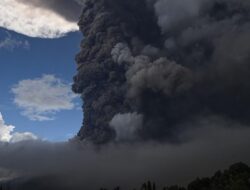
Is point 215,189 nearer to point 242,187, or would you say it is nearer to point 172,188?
point 242,187

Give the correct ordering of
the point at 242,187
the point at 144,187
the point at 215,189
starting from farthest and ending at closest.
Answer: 1. the point at 144,187
2. the point at 215,189
3. the point at 242,187

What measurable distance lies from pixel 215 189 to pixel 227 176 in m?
20.1

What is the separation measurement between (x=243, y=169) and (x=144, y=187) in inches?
1212

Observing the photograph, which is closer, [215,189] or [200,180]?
[215,189]

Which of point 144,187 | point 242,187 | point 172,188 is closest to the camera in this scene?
point 242,187

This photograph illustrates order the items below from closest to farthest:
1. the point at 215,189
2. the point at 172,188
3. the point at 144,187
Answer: the point at 215,189
the point at 144,187
the point at 172,188

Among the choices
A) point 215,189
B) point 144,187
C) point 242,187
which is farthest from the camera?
point 144,187

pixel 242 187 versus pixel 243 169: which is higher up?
pixel 243 169

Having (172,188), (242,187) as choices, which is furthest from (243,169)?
(242,187)

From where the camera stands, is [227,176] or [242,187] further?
[227,176]

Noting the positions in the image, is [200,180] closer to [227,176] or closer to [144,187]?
[227,176]

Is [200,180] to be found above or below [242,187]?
above

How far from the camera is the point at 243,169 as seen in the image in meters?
161

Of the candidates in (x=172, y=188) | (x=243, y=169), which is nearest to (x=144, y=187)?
(x=172, y=188)
